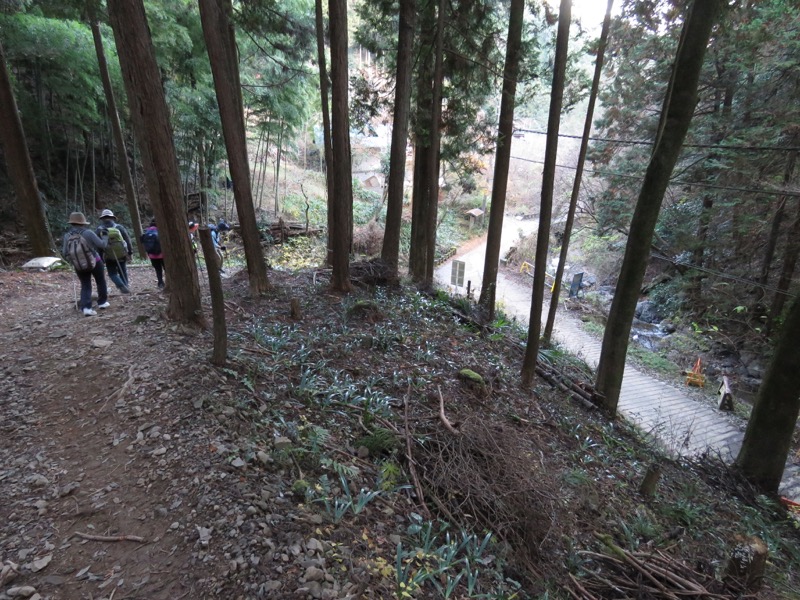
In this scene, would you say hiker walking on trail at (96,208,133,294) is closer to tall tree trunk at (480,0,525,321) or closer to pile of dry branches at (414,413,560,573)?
pile of dry branches at (414,413,560,573)

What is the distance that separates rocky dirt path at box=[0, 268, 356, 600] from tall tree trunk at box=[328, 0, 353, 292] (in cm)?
428

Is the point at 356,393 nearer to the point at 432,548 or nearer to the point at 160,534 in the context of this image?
the point at 432,548

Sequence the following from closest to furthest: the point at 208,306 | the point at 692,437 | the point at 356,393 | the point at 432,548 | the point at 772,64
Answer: the point at 432,548 < the point at 356,393 < the point at 208,306 < the point at 692,437 < the point at 772,64

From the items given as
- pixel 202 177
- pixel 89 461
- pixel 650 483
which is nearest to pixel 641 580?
pixel 650 483

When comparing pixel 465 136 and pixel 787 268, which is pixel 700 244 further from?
pixel 465 136

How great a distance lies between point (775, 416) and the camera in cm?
657

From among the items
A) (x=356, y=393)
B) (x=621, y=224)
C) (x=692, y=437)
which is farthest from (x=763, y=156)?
(x=356, y=393)

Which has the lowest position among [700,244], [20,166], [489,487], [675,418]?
[675,418]

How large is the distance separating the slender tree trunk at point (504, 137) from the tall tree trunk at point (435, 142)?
1472 millimetres

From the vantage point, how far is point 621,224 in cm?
1644

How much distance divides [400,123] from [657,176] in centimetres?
520

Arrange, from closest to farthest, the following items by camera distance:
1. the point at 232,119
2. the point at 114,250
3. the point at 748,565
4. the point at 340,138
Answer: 1. the point at 748,565
2. the point at 232,119
3. the point at 114,250
4. the point at 340,138

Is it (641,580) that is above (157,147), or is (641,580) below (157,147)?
below

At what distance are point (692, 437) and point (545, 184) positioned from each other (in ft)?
25.2
